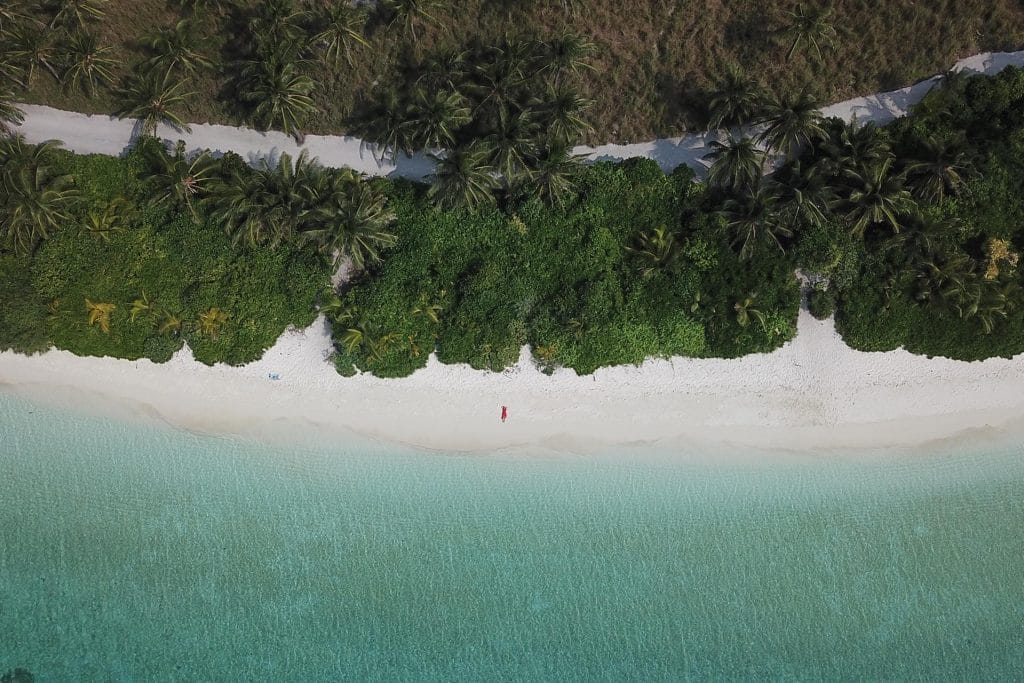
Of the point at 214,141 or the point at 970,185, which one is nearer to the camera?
the point at 970,185

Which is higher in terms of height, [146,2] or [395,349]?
Answer: [146,2]

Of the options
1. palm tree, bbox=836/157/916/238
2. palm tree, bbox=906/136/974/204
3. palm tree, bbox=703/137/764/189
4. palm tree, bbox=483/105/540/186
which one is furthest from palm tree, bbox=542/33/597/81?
palm tree, bbox=906/136/974/204

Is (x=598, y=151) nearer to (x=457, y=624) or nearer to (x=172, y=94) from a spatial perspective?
(x=172, y=94)

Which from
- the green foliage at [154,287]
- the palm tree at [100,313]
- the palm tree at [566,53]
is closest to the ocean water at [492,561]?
Result: the green foliage at [154,287]

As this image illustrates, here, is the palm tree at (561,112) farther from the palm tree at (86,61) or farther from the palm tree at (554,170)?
the palm tree at (86,61)

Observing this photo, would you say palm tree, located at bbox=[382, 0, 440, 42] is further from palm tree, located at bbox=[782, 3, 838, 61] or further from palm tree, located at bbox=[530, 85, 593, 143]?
palm tree, located at bbox=[782, 3, 838, 61]

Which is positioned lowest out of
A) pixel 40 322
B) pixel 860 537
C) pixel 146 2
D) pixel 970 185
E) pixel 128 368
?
pixel 860 537

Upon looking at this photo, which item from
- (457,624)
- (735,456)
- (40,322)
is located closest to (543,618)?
(457,624)
